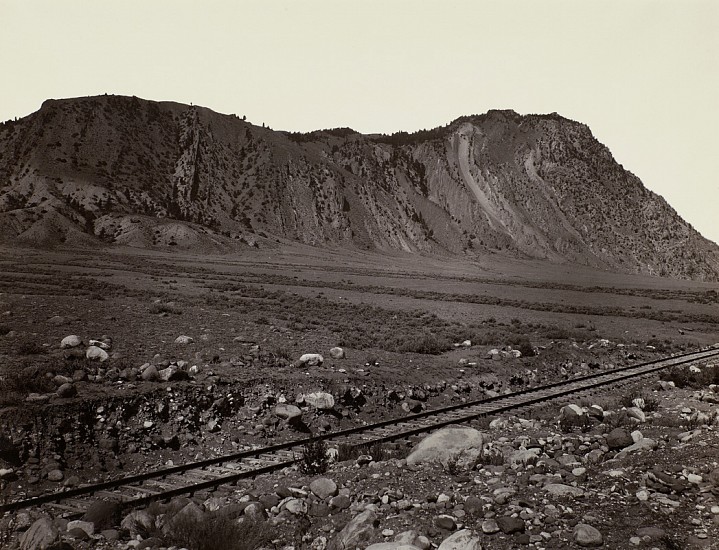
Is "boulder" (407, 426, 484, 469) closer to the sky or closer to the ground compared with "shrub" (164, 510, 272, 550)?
closer to the sky

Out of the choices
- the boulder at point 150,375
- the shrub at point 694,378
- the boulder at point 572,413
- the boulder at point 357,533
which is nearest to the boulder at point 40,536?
the boulder at point 357,533

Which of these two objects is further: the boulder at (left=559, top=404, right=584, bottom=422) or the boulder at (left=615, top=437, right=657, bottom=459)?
the boulder at (left=559, top=404, right=584, bottom=422)

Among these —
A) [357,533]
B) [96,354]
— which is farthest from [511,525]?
[96,354]

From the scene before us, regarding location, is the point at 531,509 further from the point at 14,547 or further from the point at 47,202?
Result: the point at 47,202

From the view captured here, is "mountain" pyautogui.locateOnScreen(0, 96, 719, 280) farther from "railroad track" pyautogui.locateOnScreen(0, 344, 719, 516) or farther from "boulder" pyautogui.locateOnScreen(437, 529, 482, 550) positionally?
"boulder" pyautogui.locateOnScreen(437, 529, 482, 550)

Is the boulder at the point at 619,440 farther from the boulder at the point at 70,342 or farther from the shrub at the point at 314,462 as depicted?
the boulder at the point at 70,342

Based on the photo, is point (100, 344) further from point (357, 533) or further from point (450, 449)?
point (357, 533)

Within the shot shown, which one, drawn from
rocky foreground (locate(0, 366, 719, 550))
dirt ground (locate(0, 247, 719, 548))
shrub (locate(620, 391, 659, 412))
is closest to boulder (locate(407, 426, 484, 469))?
rocky foreground (locate(0, 366, 719, 550))
